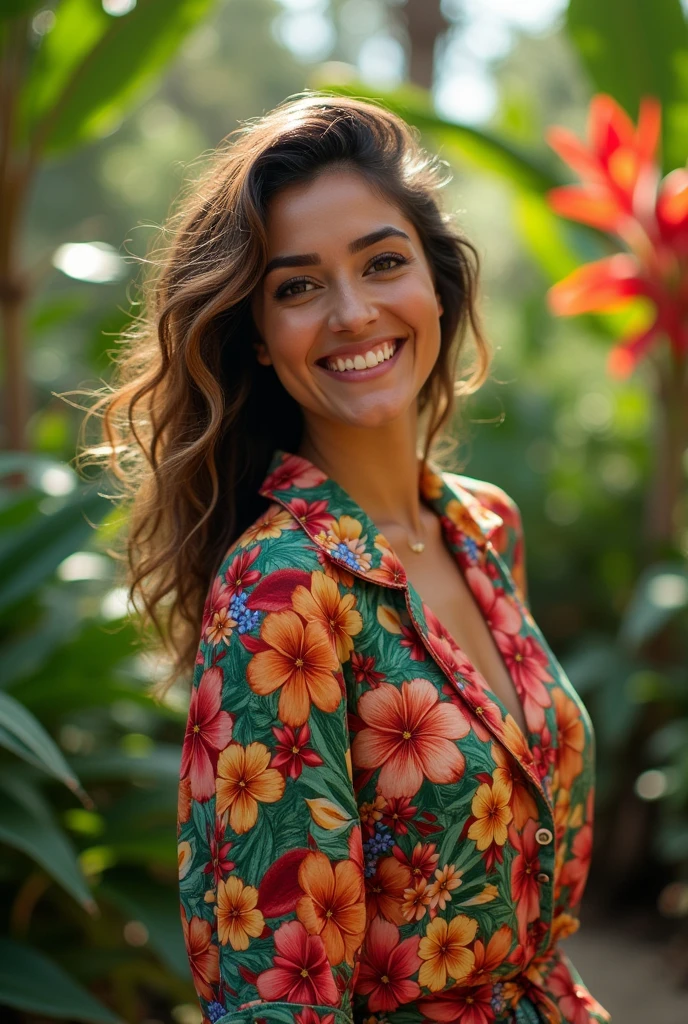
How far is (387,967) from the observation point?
4.26ft

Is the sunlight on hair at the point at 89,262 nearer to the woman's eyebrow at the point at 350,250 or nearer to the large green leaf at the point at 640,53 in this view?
the woman's eyebrow at the point at 350,250

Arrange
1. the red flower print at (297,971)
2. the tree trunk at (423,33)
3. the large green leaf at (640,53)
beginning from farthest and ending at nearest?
1. the tree trunk at (423,33)
2. the large green leaf at (640,53)
3. the red flower print at (297,971)

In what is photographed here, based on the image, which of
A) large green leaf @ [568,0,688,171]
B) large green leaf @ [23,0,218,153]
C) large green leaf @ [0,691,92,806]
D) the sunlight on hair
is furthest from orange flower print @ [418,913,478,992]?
large green leaf @ [568,0,688,171]

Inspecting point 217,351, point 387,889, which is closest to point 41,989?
point 387,889

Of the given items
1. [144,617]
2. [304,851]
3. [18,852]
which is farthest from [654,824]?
[304,851]

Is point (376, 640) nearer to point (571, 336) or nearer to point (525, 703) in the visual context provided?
point (525, 703)

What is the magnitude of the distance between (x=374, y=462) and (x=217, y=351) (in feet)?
0.95

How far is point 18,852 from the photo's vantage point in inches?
92.4

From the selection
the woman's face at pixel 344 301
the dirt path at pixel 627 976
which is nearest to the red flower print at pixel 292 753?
the woman's face at pixel 344 301

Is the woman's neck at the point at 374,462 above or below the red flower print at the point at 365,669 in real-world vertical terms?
above

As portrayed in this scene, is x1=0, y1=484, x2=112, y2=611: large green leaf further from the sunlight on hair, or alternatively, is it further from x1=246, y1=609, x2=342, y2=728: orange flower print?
x1=246, y1=609, x2=342, y2=728: orange flower print

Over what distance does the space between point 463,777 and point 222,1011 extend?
1.26ft

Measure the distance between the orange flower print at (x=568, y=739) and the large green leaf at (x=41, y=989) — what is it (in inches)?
35.6

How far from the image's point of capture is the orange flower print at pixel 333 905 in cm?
116
